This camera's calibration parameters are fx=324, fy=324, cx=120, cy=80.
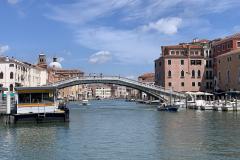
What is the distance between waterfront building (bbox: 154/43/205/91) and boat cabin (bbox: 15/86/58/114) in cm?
3045

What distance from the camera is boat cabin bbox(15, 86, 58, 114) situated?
69.3ft

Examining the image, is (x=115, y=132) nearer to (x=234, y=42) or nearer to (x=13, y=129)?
(x=13, y=129)

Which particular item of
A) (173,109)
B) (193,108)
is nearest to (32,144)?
(173,109)

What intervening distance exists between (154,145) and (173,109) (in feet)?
67.9

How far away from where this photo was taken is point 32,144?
1446 centimetres

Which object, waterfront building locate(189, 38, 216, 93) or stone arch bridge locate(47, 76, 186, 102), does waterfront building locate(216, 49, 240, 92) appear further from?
stone arch bridge locate(47, 76, 186, 102)

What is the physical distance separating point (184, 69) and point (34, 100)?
32371 millimetres

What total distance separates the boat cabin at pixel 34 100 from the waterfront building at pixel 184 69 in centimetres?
3045

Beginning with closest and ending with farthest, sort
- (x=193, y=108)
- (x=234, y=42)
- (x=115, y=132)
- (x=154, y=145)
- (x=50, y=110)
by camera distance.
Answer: (x=154, y=145)
(x=115, y=132)
(x=50, y=110)
(x=193, y=108)
(x=234, y=42)

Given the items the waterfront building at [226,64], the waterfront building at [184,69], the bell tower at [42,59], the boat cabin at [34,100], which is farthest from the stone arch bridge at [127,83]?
the bell tower at [42,59]

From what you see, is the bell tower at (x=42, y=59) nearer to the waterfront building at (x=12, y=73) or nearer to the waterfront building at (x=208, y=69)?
the waterfront building at (x=12, y=73)

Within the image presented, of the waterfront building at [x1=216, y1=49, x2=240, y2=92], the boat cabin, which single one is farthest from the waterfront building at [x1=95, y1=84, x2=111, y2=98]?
the boat cabin

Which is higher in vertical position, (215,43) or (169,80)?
(215,43)

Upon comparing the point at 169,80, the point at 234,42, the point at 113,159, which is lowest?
the point at 113,159
